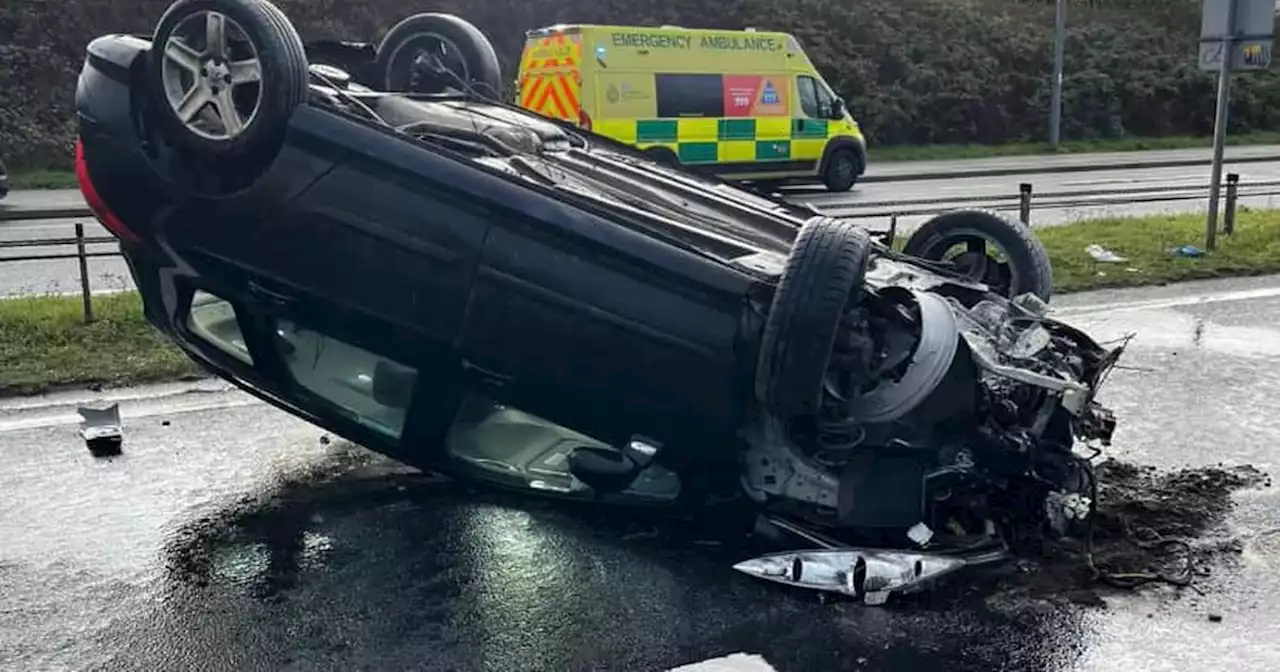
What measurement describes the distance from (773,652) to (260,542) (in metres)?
1.99

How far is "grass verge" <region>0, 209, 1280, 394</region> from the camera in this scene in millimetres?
6844

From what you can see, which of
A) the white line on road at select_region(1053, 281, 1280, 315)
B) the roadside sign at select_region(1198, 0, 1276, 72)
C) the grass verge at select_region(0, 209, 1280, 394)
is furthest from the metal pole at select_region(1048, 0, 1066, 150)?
the white line on road at select_region(1053, 281, 1280, 315)

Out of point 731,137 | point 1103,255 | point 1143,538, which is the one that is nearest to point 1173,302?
point 1103,255

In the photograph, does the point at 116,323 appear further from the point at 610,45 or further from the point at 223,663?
the point at 610,45

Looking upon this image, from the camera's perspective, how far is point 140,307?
26.5 ft

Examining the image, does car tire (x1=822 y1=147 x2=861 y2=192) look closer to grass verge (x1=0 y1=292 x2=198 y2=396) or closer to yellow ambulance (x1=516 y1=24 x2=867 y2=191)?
yellow ambulance (x1=516 y1=24 x2=867 y2=191)

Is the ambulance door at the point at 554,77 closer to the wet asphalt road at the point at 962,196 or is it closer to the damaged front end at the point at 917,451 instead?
the wet asphalt road at the point at 962,196

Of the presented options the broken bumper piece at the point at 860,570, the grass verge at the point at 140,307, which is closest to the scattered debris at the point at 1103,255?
the grass verge at the point at 140,307

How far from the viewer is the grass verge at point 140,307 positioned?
6.84 meters

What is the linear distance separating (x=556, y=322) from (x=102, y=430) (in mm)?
2659

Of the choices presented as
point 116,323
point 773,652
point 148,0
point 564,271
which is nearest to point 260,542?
point 564,271

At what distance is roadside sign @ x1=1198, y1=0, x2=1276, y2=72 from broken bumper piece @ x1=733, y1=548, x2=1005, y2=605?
802 cm

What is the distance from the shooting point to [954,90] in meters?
30.0

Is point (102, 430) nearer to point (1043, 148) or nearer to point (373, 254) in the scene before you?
point (373, 254)
